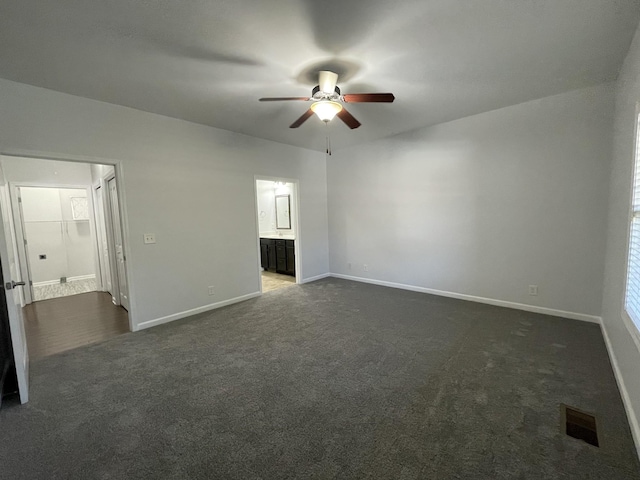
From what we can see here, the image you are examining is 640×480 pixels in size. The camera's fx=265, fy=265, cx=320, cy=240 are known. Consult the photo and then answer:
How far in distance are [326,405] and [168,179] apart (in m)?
3.30

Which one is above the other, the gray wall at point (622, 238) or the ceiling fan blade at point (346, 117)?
the ceiling fan blade at point (346, 117)

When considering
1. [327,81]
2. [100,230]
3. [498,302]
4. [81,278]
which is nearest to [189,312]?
[100,230]

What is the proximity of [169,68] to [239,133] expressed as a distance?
1.86 meters

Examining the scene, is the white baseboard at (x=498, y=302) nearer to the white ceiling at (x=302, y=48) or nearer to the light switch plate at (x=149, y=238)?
the white ceiling at (x=302, y=48)

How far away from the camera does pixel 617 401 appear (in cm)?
188

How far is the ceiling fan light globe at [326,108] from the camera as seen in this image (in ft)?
8.20

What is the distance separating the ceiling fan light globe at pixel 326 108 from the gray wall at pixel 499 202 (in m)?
2.36

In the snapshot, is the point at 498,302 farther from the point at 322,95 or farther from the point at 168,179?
the point at 168,179

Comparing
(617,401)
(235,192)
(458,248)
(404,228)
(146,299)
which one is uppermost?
(235,192)

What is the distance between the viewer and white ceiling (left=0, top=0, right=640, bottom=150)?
1741 mm

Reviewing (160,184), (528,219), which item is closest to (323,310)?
(160,184)

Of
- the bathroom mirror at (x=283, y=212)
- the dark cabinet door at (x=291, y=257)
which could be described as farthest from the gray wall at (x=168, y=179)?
the bathroom mirror at (x=283, y=212)

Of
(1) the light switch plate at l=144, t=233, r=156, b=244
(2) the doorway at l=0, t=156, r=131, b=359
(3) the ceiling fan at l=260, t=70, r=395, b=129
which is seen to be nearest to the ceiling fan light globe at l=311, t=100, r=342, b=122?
(3) the ceiling fan at l=260, t=70, r=395, b=129

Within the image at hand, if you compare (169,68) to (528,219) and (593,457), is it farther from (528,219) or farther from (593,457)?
(528,219)
